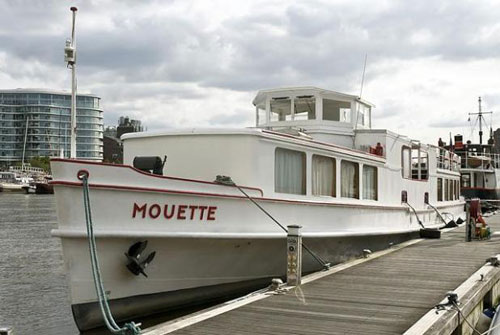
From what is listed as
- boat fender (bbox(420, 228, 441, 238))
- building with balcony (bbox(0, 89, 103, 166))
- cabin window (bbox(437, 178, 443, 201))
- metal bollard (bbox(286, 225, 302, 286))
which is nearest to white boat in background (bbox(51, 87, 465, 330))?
boat fender (bbox(420, 228, 441, 238))

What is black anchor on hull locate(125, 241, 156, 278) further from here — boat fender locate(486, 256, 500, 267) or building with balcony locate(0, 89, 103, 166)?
building with balcony locate(0, 89, 103, 166)

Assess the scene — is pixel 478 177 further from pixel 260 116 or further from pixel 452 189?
pixel 260 116

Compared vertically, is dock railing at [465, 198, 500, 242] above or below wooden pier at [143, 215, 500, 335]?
above

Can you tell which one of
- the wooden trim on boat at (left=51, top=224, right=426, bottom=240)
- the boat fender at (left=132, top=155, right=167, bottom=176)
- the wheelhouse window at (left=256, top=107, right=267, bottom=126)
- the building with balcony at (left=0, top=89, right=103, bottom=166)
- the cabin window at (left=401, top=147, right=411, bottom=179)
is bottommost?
the wooden trim on boat at (left=51, top=224, right=426, bottom=240)

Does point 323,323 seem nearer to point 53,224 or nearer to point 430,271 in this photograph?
point 430,271

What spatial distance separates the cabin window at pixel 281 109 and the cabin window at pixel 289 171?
2945 mm

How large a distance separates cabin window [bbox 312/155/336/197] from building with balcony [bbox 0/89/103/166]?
8780 cm

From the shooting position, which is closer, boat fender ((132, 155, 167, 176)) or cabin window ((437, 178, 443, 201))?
boat fender ((132, 155, 167, 176))

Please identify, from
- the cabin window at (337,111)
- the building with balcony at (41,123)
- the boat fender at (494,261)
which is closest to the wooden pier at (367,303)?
the boat fender at (494,261)

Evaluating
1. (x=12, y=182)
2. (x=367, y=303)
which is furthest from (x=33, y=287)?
(x=12, y=182)

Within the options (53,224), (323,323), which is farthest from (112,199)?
(53,224)

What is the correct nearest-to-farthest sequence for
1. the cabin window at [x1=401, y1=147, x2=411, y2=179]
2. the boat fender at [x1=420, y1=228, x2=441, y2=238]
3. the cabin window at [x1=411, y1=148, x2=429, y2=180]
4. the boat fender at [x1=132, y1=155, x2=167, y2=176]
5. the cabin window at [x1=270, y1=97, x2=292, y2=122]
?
the boat fender at [x1=132, y1=155, x2=167, y2=176] → the cabin window at [x1=270, y1=97, x2=292, y2=122] → the cabin window at [x1=401, y1=147, x2=411, y2=179] → the boat fender at [x1=420, y1=228, x2=441, y2=238] → the cabin window at [x1=411, y1=148, x2=429, y2=180]

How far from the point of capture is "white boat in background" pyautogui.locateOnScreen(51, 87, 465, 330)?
8.27m

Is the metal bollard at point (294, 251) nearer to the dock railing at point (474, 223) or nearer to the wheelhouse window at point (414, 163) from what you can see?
the wheelhouse window at point (414, 163)
